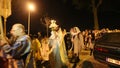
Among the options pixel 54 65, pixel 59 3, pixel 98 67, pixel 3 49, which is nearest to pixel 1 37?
pixel 3 49

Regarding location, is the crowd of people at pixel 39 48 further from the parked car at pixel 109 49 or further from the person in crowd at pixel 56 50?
the parked car at pixel 109 49

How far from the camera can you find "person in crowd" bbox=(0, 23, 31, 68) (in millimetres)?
5969

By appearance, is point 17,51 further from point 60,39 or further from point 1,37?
point 60,39

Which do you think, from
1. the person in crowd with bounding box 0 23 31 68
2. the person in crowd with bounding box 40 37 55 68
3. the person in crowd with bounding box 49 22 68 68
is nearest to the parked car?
the person in crowd with bounding box 49 22 68 68

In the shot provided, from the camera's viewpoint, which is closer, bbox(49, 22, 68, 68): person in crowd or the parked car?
the parked car

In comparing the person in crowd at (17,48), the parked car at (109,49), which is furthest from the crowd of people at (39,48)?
the parked car at (109,49)

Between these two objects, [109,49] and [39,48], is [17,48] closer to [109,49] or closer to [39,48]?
[109,49]

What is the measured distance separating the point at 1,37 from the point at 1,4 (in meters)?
0.75

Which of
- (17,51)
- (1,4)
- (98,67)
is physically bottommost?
(98,67)

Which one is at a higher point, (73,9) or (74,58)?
(73,9)

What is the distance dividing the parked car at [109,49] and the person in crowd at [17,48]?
11.9 feet

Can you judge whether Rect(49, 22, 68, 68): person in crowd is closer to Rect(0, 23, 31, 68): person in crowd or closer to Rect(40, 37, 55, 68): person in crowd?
Rect(40, 37, 55, 68): person in crowd

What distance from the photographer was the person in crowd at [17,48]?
597cm

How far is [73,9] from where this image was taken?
31500mm
